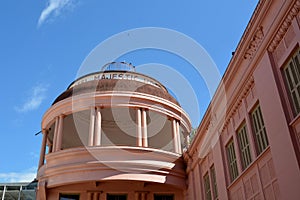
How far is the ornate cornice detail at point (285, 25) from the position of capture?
7934 mm

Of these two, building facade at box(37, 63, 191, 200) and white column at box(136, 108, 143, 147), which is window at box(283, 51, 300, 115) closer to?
building facade at box(37, 63, 191, 200)

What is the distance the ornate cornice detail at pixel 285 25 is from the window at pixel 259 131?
1.97m

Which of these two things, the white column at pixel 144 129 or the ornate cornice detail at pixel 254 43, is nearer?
the ornate cornice detail at pixel 254 43

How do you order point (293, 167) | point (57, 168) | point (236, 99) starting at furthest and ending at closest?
point (57, 168)
point (236, 99)
point (293, 167)

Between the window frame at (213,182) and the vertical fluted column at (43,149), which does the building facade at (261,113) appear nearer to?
the window frame at (213,182)

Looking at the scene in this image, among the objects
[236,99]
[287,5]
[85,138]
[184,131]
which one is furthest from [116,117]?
[287,5]

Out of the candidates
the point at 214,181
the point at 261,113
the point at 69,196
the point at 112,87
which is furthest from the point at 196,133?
the point at 69,196

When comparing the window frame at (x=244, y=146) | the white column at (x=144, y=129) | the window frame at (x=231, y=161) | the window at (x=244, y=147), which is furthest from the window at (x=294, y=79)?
the white column at (x=144, y=129)

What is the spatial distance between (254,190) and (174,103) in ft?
35.5

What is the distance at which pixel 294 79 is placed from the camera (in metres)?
8.20

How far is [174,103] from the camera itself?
20.5 metres

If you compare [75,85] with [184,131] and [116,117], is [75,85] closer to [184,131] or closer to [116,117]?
[116,117]

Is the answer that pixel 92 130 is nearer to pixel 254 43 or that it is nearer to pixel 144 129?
pixel 144 129

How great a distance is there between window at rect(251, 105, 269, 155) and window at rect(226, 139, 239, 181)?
1955 mm
